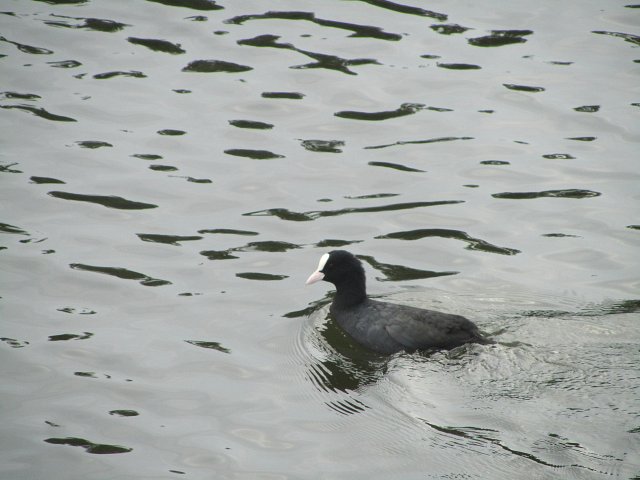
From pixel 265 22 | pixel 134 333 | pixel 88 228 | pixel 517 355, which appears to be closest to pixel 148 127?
pixel 88 228

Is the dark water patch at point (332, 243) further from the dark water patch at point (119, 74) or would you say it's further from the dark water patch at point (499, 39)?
the dark water patch at point (499, 39)

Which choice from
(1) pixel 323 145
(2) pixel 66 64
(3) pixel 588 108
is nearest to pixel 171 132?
(1) pixel 323 145

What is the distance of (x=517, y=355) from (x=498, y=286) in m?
1.30

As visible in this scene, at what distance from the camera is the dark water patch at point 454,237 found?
888cm

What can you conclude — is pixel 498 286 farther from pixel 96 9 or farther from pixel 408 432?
pixel 96 9

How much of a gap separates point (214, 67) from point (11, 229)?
4510mm

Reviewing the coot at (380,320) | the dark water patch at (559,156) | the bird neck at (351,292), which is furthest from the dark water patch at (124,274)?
the dark water patch at (559,156)

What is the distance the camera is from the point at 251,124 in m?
11.1

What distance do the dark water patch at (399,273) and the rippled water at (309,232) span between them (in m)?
0.04

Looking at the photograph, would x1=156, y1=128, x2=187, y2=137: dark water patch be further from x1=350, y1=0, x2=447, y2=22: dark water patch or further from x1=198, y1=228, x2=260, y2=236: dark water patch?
x1=350, y1=0, x2=447, y2=22: dark water patch

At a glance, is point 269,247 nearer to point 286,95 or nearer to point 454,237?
point 454,237

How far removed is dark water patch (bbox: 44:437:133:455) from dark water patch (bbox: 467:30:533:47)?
9.02 m

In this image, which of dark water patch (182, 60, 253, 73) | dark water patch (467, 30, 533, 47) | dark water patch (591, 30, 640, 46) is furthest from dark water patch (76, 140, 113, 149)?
dark water patch (591, 30, 640, 46)

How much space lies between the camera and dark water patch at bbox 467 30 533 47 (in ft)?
42.5
